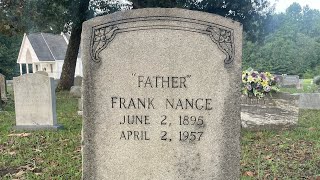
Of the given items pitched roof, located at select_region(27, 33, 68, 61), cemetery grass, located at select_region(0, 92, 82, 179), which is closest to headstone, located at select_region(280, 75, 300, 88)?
cemetery grass, located at select_region(0, 92, 82, 179)

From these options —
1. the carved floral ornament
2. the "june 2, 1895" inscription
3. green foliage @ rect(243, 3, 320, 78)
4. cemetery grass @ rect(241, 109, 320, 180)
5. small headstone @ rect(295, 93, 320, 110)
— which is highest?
green foliage @ rect(243, 3, 320, 78)

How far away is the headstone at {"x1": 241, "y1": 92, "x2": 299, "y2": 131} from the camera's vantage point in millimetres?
7621

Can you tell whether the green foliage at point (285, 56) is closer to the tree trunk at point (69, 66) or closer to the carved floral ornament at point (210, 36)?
the tree trunk at point (69, 66)

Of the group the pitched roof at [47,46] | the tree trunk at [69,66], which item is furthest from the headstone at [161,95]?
the pitched roof at [47,46]

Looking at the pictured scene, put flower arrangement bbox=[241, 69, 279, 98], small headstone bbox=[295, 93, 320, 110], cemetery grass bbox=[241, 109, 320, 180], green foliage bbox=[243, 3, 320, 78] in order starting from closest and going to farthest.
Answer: cemetery grass bbox=[241, 109, 320, 180]
flower arrangement bbox=[241, 69, 279, 98]
small headstone bbox=[295, 93, 320, 110]
green foliage bbox=[243, 3, 320, 78]

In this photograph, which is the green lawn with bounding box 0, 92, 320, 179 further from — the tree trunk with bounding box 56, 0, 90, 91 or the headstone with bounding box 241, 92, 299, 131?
the tree trunk with bounding box 56, 0, 90, 91

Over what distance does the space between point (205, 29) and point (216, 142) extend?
96cm

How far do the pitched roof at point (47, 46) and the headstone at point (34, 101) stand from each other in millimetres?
39403

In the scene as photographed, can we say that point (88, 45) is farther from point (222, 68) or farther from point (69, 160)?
point (69, 160)

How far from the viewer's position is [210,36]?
2.99 m

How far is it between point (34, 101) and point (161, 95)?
5616 mm

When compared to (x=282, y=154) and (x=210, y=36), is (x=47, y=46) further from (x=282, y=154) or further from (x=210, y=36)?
(x=210, y=36)

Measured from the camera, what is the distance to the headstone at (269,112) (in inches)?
300

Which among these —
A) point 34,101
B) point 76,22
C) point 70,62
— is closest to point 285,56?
point 70,62
